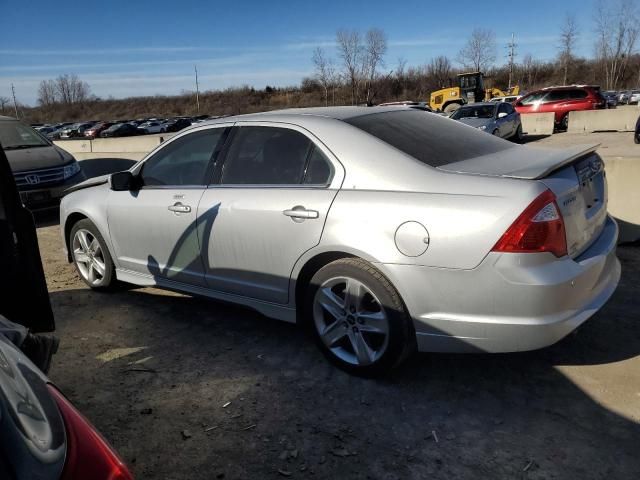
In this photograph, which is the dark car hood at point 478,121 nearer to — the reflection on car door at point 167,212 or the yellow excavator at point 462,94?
the reflection on car door at point 167,212

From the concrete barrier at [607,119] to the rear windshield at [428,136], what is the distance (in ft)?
69.6

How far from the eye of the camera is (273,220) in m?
3.45

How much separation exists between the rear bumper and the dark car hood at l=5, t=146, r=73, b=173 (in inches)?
288

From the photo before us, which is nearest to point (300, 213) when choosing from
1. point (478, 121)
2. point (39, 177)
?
point (39, 177)

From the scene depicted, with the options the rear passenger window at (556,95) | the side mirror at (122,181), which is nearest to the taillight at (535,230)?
the side mirror at (122,181)

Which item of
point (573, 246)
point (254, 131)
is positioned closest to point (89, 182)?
point (254, 131)

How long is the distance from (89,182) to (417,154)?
10.8 feet

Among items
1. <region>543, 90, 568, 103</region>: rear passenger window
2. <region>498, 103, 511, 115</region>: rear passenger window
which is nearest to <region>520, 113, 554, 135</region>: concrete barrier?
<region>543, 90, 568, 103</region>: rear passenger window

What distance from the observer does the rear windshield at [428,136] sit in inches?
129

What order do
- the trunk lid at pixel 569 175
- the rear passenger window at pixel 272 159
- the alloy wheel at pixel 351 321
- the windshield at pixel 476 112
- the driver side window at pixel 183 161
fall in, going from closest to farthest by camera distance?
the trunk lid at pixel 569 175, the alloy wheel at pixel 351 321, the rear passenger window at pixel 272 159, the driver side window at pixel 183 161, the windshield at pixel 476 112

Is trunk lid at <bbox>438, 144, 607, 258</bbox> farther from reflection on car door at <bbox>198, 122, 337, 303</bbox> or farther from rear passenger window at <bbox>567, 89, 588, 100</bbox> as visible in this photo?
rear passenger window at <bbox>567, 89, 588, 100</bbox>

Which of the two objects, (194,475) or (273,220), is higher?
(273,220)

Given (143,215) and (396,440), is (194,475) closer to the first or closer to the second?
(396,440)

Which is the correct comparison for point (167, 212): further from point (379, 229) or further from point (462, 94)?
point (462, 94)
